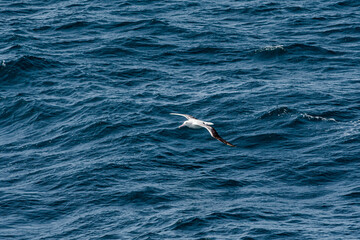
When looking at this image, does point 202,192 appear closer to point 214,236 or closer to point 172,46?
point 214,236

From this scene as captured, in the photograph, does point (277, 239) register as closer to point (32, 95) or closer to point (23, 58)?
Answer: point (32, 95)

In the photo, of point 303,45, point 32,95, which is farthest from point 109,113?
point 303,45

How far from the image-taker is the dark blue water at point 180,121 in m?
45.0

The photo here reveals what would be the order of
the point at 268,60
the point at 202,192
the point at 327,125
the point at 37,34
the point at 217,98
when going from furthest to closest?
the point at 37,34 → the point at 268,60 → the point at 217,98 → the point at 327,125 → the point at 202,192

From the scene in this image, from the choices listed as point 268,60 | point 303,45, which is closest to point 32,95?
point 268,60

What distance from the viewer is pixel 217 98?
6016 centimetres

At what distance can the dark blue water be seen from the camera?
4497 centimetres

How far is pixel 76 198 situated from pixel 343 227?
54.9ft

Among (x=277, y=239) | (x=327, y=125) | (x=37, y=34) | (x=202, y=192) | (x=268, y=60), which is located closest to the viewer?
(x=277, y=239)

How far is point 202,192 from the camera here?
155 feet

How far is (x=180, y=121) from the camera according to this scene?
57156 mm

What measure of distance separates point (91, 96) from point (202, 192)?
59.3ft

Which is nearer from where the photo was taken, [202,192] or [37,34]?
[202,192]

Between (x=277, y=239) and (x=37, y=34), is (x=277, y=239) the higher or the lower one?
the lower one
